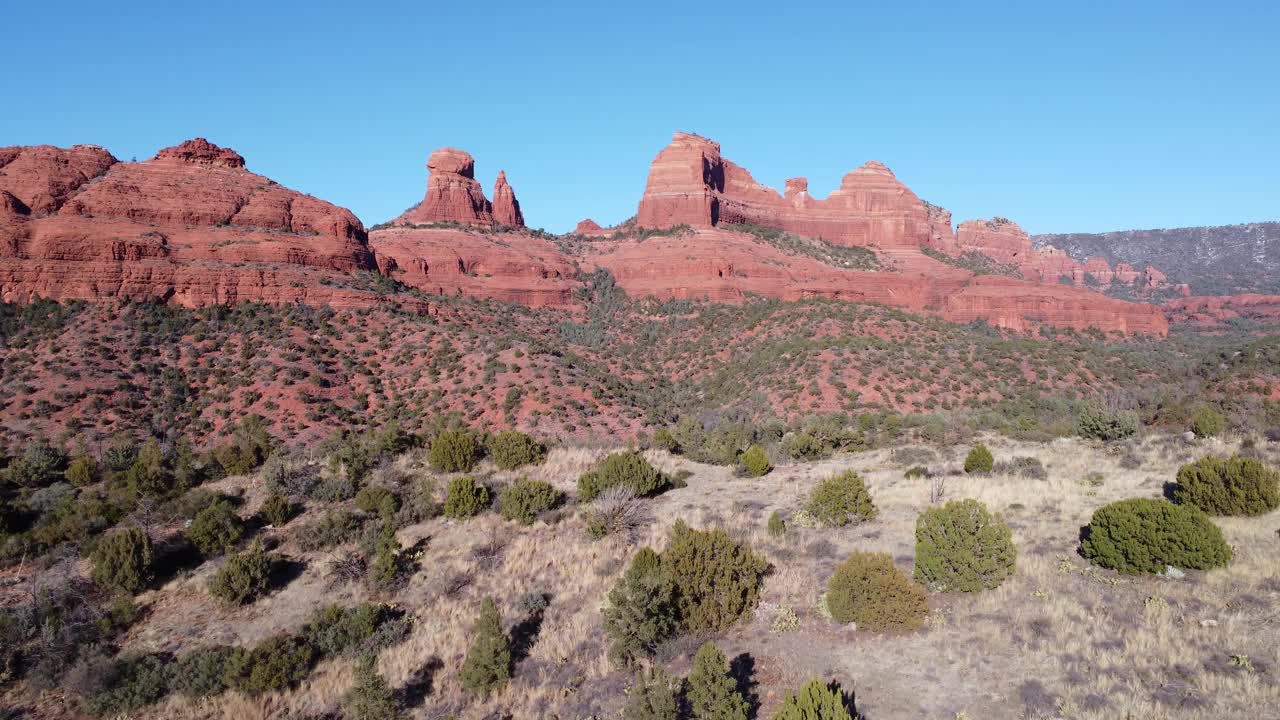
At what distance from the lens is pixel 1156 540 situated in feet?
28.9

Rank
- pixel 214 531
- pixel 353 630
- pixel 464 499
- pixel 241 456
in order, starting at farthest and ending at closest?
pixel 241 456 < pixel 464 499 < pixel 214 531 < pixel 353 630

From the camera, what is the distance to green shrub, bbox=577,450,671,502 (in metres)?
14.3

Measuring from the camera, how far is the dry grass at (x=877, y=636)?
6.43 metres

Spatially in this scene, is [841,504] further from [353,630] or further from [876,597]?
[353,630]

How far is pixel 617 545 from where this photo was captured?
465 inches

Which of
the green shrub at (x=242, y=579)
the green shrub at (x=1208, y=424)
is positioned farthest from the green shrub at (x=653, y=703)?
the green shrub at (x=1208, y=424)

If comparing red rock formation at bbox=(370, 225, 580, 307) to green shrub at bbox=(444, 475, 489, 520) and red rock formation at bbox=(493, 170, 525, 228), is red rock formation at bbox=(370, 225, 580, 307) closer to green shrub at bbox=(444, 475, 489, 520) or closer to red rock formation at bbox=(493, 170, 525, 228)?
red rock formation at bbox=(493, 170, 525, 228)

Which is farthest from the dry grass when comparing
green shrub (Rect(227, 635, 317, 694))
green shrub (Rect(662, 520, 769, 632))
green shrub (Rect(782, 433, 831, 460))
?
green shrub (Rect(782, 433, 831, 460))

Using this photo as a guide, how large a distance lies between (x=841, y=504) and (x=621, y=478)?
5051mm

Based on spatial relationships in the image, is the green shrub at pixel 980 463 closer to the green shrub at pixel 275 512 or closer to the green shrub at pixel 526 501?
the green shrub at pixel 526 501

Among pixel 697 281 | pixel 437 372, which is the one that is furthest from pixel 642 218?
pixel 437 372

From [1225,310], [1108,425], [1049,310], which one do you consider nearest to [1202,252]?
[1225,310]

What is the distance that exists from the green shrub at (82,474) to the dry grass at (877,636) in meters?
7.51

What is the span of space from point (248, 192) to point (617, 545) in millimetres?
50914
